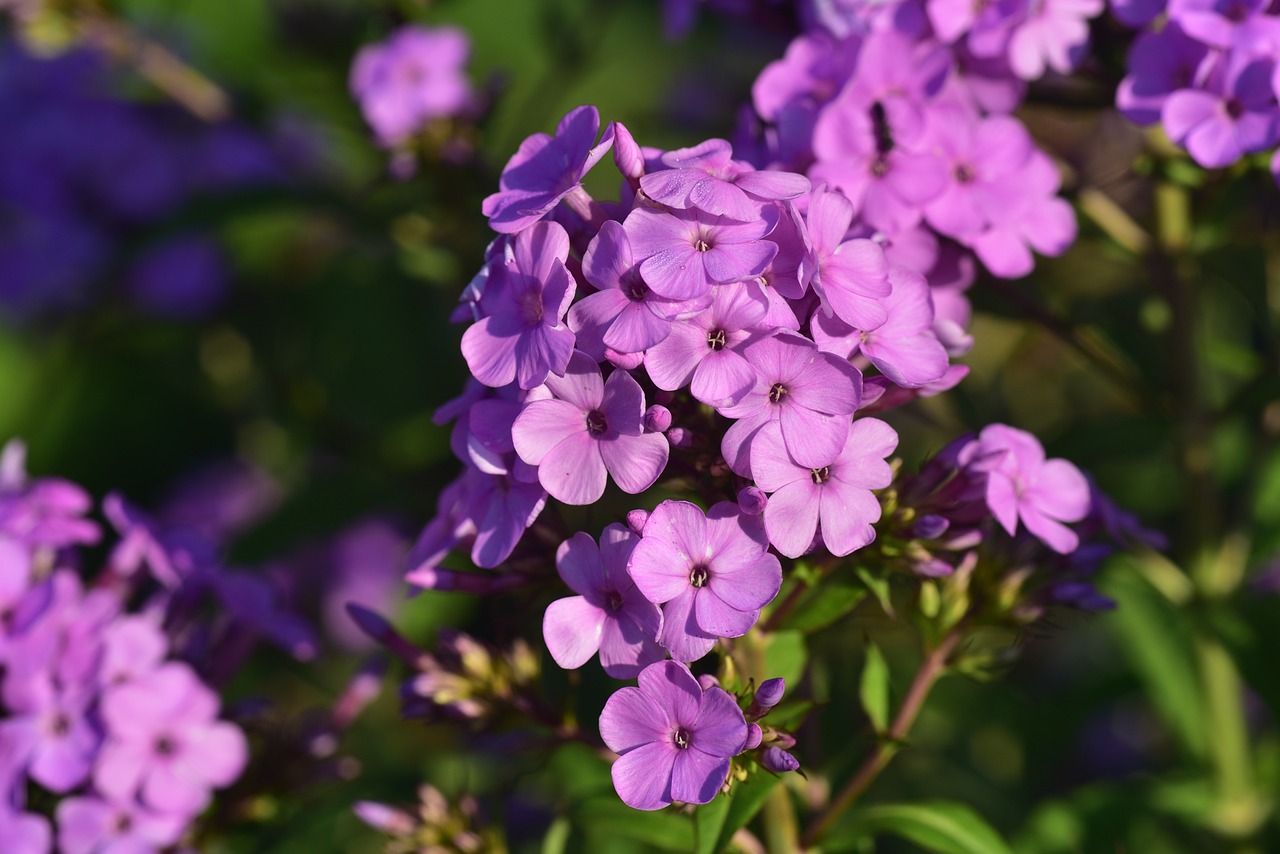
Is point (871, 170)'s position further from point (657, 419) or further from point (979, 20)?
point (657, 419)

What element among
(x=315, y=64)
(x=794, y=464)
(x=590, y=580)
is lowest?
(x=315, y=64)

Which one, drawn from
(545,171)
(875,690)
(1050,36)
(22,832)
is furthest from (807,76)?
(22,832)

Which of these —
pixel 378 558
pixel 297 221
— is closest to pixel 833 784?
pixel 378 558

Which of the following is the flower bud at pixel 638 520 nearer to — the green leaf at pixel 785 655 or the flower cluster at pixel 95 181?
the green leaf at pixel 785 655

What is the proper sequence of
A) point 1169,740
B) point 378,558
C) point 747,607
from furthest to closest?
point 378,558
point 1169,740
point 747,607

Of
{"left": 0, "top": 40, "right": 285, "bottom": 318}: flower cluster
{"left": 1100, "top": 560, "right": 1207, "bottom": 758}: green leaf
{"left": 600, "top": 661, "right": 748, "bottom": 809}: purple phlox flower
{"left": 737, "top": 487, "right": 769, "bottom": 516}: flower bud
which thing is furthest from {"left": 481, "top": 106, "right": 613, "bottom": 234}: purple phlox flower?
{"left": 0, "top": 40, "right": 285, "bottom": 318}: flower cluster

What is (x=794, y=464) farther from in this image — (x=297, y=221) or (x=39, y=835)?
(x=297, y=221)

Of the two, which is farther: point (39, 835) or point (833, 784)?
point (833, 784)
